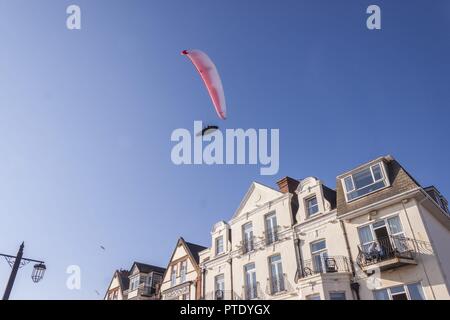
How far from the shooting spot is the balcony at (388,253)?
16.5 m

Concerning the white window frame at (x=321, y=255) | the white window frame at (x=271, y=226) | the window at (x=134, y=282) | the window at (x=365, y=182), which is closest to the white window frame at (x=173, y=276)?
the window at (x=134, y=282)

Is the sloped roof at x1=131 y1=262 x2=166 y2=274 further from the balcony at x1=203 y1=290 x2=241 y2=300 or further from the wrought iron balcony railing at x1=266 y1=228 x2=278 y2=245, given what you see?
the wrought iron balcony railing at x1=266 y1=228 x2=278 y2=245

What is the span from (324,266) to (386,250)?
3662 millimetres

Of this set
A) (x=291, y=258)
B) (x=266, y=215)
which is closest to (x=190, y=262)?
(x=266, y=215)

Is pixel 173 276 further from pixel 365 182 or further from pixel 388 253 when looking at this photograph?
pixel 388 253

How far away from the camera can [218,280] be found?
26594mm

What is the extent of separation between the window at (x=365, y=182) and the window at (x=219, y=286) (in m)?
11.5

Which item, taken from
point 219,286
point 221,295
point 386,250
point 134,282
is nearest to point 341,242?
point 386,250

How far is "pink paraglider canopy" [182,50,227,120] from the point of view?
45.5ft

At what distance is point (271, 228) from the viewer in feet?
80.7

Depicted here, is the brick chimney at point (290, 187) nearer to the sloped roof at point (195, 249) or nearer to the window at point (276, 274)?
the window at point (276, 274)

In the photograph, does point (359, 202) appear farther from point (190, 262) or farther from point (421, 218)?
point (190, 262)

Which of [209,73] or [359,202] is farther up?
[209,73]
